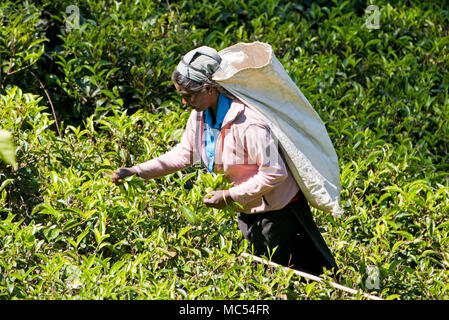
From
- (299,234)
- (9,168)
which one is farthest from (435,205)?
(9,168)

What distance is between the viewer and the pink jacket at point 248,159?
304cm

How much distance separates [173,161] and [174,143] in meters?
0.86

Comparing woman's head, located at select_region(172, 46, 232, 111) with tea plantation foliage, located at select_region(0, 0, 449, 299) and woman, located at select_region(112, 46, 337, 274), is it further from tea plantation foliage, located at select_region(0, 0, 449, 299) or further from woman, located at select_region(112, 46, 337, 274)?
tea plantation foliage, located at select_region(0, 0, 449, 299)

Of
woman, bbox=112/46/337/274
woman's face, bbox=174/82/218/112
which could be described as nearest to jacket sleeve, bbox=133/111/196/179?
woman, bbox=112/46/337/274

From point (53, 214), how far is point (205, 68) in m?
1.07

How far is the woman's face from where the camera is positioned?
310 cm

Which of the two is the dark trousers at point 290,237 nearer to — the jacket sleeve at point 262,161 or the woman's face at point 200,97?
the jacket sleeve at point 262,161

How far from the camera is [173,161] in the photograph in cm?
341

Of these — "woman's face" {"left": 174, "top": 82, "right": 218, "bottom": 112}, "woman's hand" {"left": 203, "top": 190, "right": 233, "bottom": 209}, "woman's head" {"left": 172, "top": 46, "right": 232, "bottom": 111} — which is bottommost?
"woman's hand" {"left": 203, "top": 190, "right": 233, "bottom": 209}

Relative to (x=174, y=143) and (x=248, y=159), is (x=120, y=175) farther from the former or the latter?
(x=174, y=143)

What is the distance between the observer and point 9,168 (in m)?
3.66

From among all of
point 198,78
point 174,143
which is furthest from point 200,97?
point 174,143

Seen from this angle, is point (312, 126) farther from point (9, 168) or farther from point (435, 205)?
point (9, 168)
